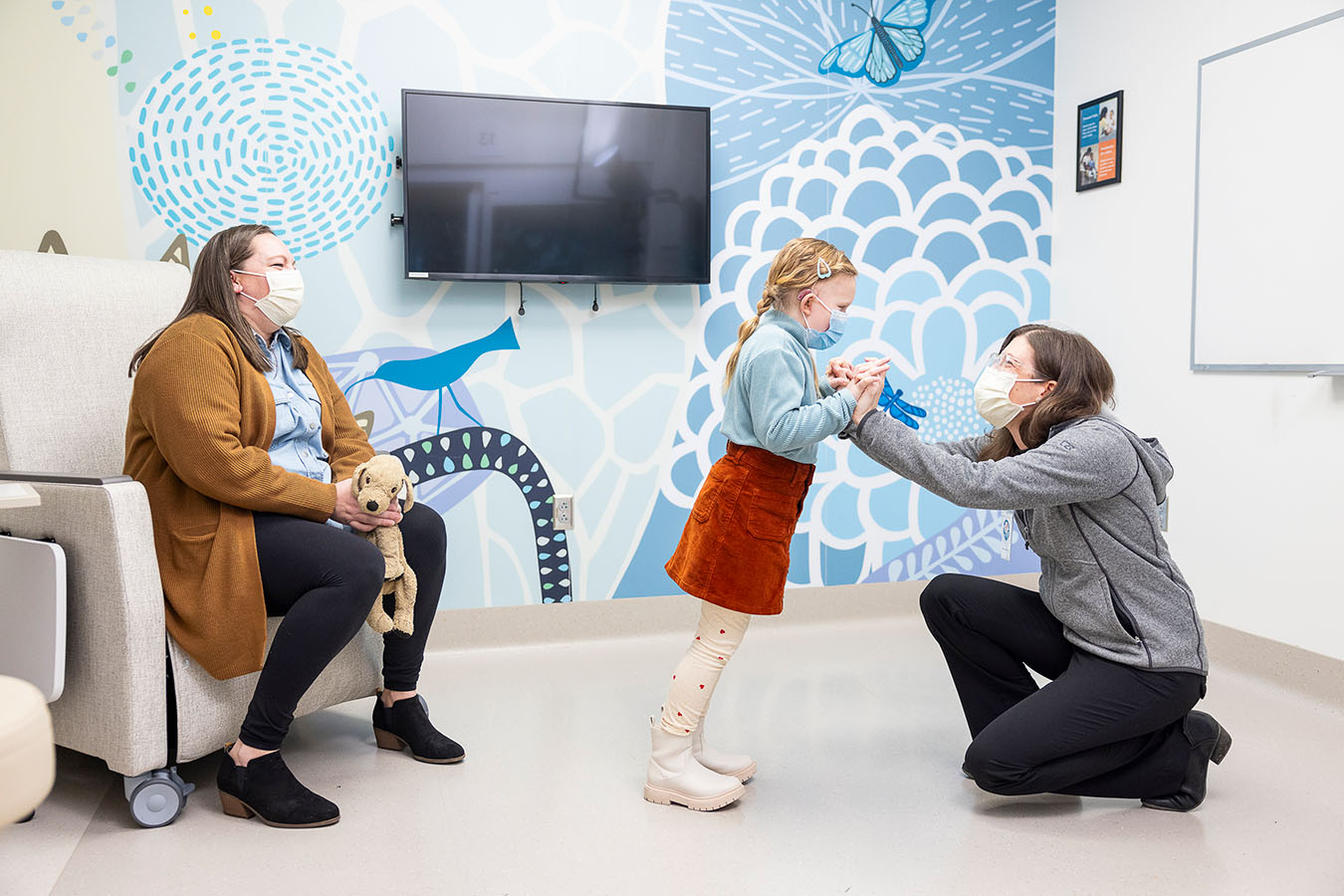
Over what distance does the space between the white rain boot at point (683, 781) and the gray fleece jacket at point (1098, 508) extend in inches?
26.1

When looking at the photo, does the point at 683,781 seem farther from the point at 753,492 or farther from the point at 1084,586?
the point at 1084,586

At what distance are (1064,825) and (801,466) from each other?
0.81 m

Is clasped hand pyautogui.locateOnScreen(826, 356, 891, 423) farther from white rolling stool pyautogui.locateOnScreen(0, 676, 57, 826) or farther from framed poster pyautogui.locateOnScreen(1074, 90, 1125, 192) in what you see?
framed poster pyautogui.locateOnScreen(1074, 90, 1125, 192)

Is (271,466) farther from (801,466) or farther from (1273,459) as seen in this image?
(1273,459)

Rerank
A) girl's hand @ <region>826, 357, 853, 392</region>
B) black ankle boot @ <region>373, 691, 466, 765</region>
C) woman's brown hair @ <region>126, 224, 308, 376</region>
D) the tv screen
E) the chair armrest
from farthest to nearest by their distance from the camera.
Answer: the tv screen, black ankle boot @ <region>373, 691, 466, 765</region>, woman's brown hair @ <region>126, 224, 308, 376</region>, girl's hand @ <region>826, 357, 853, 392</region>, the chair armrest

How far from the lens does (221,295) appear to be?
1.98 m

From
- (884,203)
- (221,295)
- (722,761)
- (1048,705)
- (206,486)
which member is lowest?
(722,761)

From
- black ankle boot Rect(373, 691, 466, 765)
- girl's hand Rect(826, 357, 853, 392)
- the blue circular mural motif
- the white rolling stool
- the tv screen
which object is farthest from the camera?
the tv screen

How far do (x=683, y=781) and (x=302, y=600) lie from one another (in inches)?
30.8

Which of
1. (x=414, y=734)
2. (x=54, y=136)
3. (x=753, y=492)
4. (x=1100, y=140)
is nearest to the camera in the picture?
(x=753, y=492)

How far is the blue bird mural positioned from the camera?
288 cm

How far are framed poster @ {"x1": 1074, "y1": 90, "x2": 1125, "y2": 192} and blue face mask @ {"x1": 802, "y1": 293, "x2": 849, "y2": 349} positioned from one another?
1.78 m

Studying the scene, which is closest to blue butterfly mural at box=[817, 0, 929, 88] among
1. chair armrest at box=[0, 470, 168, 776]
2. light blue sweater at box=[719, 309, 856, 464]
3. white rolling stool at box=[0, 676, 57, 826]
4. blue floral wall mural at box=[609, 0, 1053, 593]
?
blue floral wall mural at box=[609, 0, 1053, 593]

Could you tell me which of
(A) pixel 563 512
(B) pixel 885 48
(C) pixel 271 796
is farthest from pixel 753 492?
(B) pixel 885 48
